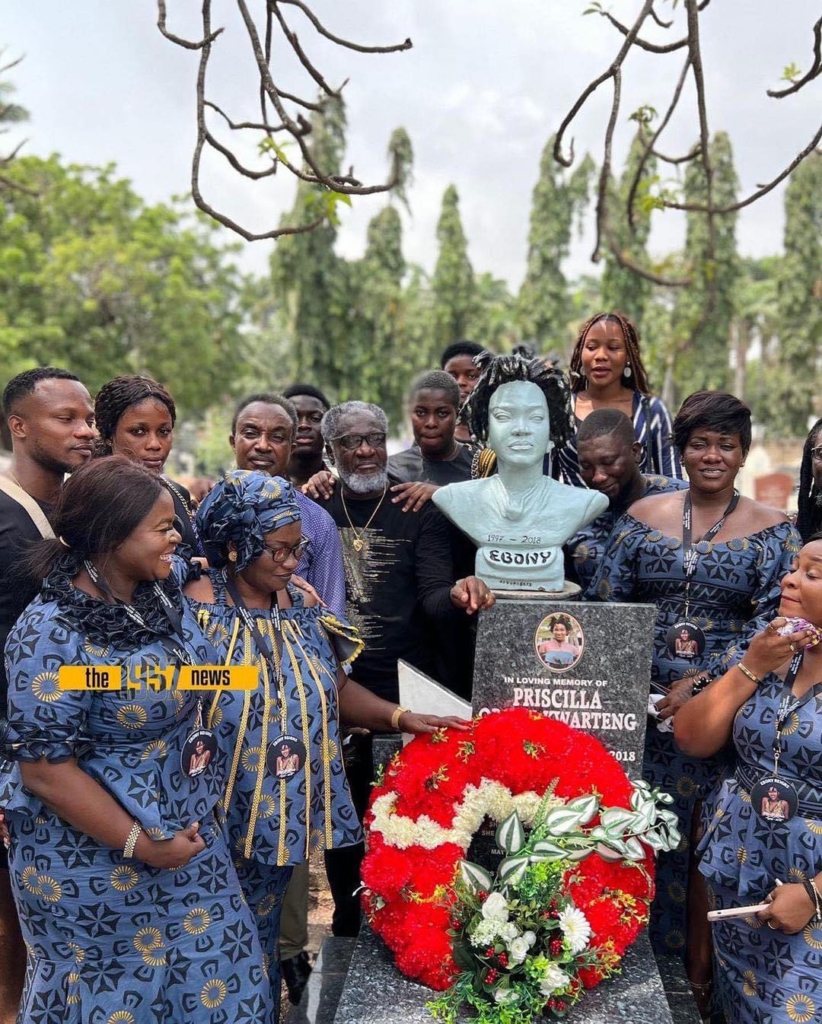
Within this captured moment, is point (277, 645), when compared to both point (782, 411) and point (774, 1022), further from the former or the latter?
point (782, 411)

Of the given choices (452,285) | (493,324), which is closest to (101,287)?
(452,285)

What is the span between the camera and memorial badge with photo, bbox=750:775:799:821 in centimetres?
263

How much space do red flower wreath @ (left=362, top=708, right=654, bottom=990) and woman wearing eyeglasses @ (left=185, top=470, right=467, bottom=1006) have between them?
26cm

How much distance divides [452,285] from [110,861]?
92.7 ft

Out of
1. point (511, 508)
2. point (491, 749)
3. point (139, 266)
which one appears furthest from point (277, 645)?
point (139, 266)

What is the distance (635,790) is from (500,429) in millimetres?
1308

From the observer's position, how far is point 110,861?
235 cm

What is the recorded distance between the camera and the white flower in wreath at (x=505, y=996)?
2668 mm

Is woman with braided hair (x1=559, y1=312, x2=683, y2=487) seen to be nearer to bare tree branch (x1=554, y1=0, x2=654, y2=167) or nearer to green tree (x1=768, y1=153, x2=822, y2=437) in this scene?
bare tree branch (x1=554, y1=0, x2=654, y2=167)

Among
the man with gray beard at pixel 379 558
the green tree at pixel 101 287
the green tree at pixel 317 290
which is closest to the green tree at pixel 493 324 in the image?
the green tree at pixel 317 290

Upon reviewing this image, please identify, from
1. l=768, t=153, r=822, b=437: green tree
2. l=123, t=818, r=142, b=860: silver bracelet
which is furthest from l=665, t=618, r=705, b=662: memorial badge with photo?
l=768, t=153, r=822, b=437: green tree

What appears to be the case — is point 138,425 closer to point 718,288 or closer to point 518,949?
point 518,949

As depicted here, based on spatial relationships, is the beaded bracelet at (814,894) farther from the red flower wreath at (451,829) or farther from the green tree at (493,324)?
the green tree at (493,324)

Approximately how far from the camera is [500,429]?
3.47 m
